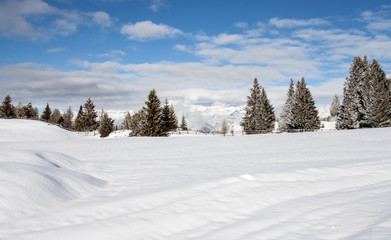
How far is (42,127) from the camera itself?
1788 inches

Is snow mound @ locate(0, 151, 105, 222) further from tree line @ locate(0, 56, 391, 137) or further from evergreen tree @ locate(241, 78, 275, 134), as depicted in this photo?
evergreen tree @ locate(241, 78, 275, 134)

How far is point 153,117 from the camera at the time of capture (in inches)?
1692

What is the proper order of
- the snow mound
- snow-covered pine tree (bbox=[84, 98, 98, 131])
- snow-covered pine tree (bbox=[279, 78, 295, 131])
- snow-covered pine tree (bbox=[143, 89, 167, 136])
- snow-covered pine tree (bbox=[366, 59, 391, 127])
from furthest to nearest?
snow-covered pine tree (bbox=[84, 98, 98, 131]) → snow-covered pine tree (bbox=[279, 78, 295, 131]) → snow-covered pine tree (bbox=[143, 89, 167, 136]) → snow-covered pine tree (bbox=[366, 59, 391, 127]) → the snow mound

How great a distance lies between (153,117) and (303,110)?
1124 inches

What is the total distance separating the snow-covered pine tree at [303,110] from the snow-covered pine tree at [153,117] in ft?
84.2

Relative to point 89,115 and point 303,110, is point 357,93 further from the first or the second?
point 89,115

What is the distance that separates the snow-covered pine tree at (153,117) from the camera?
4262cm

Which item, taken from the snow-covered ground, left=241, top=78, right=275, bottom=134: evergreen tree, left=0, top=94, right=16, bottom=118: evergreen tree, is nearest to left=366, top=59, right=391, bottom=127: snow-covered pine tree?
left=241, top=78, right=275, bottom=134: evergreen tree

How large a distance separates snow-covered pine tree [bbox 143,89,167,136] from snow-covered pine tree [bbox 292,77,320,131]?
25.7m

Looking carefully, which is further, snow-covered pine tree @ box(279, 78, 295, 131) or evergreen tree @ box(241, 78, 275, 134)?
snow-covered pine tree @ box(279, 78, 295, 131)

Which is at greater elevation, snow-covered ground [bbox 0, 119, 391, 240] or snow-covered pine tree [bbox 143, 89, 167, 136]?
snow-covered pine tree [bbox 143, 89, 167, 136]

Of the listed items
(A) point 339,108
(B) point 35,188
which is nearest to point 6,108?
(B) point 35,188

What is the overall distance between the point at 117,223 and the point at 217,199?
8.45ft

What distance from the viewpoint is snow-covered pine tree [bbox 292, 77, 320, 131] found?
157ft
